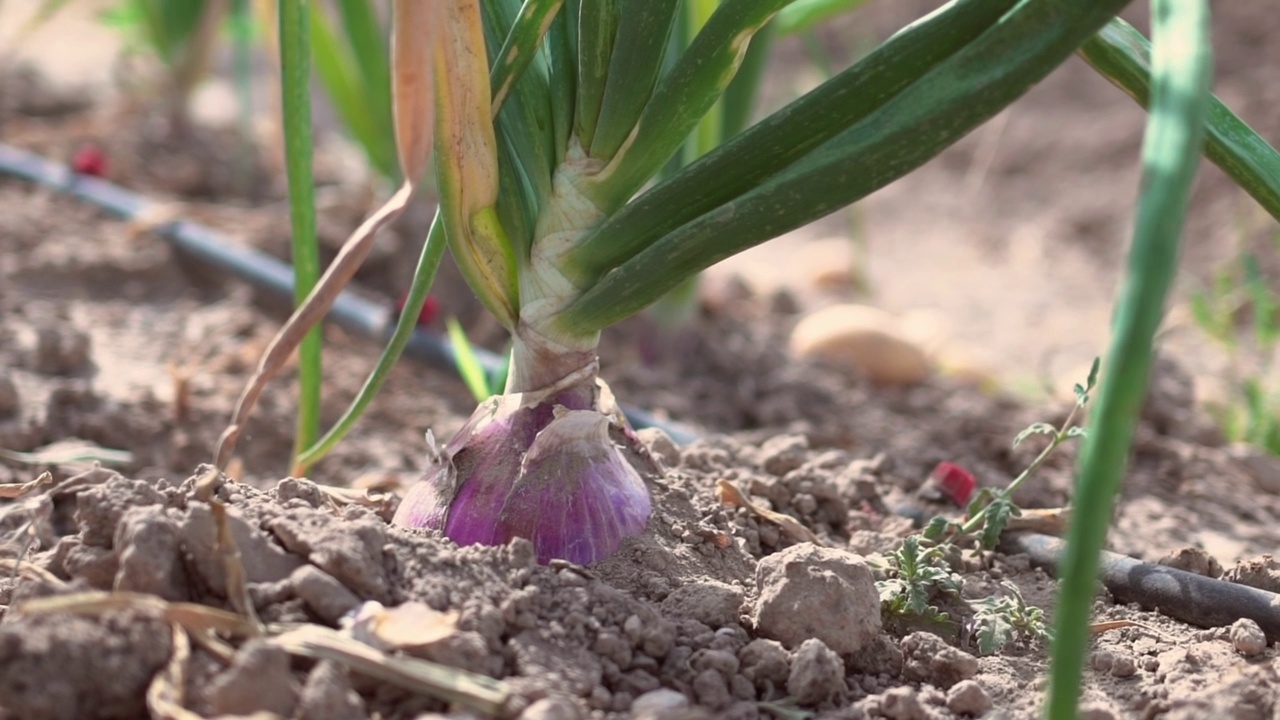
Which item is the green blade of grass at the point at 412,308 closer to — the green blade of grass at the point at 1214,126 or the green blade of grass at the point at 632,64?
the green blade of grass at the point at 632,64

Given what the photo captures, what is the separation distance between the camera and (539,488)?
989 mm

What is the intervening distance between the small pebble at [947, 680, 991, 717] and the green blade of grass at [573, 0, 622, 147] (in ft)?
1.66

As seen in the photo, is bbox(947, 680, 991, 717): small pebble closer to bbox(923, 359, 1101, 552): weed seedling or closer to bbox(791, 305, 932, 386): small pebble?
bbox(923, 359, 1101, 552): weed seedling

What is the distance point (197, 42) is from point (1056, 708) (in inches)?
123

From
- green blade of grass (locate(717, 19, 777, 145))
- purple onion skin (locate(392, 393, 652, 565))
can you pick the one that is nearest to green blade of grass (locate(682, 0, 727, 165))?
green blade of grass (locate(717, 19, 777, 145))

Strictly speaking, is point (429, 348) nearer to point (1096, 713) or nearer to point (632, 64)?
point (632, 64)

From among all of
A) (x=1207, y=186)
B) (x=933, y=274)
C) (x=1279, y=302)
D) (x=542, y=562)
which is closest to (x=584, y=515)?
(x=542, y=562)

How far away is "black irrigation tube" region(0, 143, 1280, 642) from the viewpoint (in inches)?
41.3

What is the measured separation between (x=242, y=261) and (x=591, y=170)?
149 centimetres

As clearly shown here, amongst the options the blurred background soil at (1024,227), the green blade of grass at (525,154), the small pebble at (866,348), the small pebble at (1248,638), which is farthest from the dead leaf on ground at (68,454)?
the blurred background soil at (1024,227)

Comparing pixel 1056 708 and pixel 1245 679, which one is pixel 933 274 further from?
pixel 1056 708

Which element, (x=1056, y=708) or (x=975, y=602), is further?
(x=975, y=602)

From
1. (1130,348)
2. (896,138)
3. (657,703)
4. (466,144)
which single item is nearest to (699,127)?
(466,144)

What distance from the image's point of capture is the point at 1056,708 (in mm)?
617
